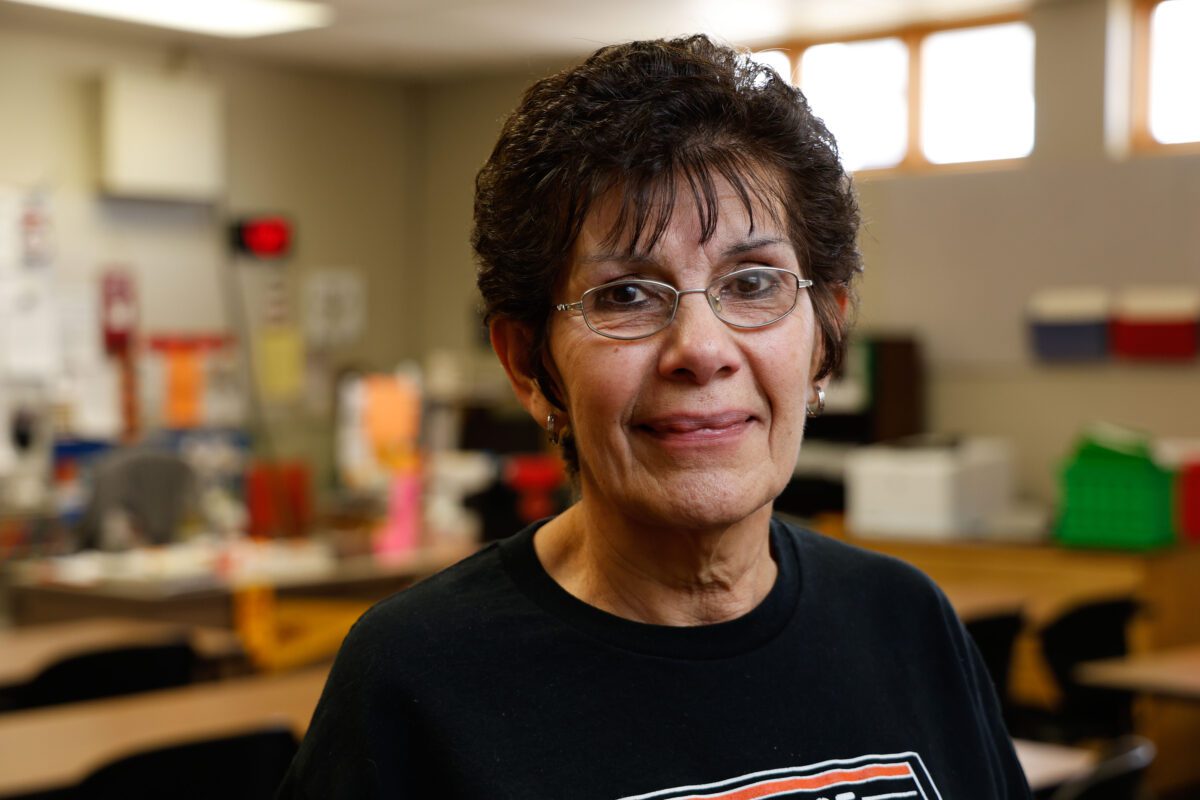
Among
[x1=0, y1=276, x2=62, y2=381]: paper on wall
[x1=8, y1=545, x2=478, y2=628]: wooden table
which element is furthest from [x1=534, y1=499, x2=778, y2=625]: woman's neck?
[x1=0, y1=276, x2=62, y2=381]: paper on wall

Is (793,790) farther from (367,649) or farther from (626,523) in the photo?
(367,649)

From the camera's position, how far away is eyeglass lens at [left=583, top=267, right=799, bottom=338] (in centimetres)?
121

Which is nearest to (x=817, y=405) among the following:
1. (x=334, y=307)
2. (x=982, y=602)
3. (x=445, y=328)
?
(x=982, y=602)

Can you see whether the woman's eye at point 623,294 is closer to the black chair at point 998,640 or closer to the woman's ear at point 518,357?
the woman's ear at point 518,357

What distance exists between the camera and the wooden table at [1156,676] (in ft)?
13.2

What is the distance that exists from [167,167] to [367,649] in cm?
750

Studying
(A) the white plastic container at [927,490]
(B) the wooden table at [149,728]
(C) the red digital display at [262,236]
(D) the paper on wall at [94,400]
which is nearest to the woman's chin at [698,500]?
(B) the wooden table at [149,728]

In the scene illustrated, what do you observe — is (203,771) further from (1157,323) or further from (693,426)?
(1157,323)

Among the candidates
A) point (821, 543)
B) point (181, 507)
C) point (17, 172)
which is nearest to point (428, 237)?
point (17, 172)

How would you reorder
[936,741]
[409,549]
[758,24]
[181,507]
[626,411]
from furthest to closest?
1. [758,24]
2. [181,507]
3. [409,549]
4. [936,741]
5. [626,411]

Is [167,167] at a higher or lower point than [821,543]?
higher

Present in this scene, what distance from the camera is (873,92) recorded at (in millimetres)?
7746

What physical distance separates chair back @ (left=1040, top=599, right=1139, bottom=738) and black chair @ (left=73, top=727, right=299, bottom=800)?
295cm

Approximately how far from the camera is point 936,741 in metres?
1.35
